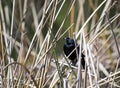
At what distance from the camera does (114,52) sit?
318 cm

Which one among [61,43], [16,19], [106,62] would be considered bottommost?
[106,62]

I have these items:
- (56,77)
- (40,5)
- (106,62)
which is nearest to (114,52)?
(106,62)

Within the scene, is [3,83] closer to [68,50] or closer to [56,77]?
[56,77]

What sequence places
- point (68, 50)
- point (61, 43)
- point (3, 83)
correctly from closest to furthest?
point (3, 83), point (68, 50), point (61, 43)

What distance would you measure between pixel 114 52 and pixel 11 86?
1.54 metres

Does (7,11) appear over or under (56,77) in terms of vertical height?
over

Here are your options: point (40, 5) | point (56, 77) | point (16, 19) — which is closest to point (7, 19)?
point (16, 19)

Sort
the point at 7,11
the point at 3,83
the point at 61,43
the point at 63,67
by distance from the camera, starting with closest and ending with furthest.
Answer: the point at 3,83, the point at 63,67, the point at 7,11, the point at 61,43

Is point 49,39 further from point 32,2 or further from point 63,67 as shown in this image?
point 32,2

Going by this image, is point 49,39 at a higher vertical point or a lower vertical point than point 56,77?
higher

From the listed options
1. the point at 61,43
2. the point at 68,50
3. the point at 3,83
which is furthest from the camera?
the point at 61,43

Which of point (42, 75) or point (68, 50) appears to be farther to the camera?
point (68, 50)

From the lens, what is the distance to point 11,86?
176cm

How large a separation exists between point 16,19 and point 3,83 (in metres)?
1.51
